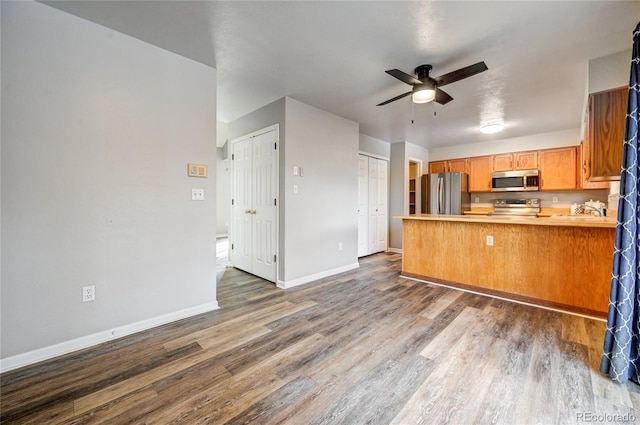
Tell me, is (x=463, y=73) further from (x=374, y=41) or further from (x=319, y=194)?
(x=319, y=194)

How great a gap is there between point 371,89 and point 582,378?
10.4ft

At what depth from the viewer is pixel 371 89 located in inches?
127

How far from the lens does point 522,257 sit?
3.08 meters

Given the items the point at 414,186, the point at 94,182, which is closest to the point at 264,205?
the point at 94,182

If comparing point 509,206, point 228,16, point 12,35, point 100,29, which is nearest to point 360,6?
point 228,16

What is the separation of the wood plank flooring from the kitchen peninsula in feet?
0.99

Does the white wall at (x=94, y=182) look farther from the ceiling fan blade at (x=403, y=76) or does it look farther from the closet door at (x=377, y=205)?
the closet door at (x=377, y=205)

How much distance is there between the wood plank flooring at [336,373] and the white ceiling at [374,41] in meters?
2.50

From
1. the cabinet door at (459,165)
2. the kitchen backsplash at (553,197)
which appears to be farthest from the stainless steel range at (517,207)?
the cabinet door at (459,165)

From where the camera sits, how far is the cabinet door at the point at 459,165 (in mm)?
6078

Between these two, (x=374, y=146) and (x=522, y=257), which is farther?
(x=374, y=146)

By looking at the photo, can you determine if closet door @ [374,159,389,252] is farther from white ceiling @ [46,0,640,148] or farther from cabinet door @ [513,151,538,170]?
cabinet door @ [513,151,538,170]

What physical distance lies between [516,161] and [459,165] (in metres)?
1.07

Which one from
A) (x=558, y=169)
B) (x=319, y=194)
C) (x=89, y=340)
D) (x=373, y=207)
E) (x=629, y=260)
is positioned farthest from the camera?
(x=373, y=207)
